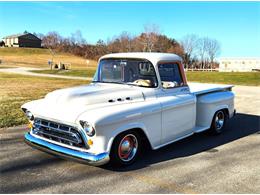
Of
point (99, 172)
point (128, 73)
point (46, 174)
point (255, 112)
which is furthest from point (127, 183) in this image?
point (255, 112)

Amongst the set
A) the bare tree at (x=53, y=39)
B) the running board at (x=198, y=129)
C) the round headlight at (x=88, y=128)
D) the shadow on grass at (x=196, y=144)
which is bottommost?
the shadow on grass at (x=196, y=144)

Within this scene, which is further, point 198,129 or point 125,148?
point 198,129

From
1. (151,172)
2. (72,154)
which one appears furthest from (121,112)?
(151,172)

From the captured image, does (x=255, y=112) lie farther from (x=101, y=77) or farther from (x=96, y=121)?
(x=96, y=121)

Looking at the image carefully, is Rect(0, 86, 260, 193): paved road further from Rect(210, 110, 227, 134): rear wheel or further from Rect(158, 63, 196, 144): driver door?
Rect(210, 110, 227, 134): rear wheel

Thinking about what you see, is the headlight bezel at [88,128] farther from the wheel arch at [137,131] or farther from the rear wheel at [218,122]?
the rear wheel at [218,122]

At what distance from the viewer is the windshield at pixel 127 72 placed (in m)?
5.25

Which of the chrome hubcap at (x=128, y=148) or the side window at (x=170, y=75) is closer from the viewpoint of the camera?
the chrome hubcap at (x=128, y=148)

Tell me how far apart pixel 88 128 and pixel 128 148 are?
2.77 feet

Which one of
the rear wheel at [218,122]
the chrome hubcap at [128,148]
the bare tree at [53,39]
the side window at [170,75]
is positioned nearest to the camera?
the chrome hubcap at [128,148]

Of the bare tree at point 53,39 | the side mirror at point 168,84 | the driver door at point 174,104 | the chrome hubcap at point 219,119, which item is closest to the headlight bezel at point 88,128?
the driver door at point 174,104

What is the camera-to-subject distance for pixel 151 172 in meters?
4.42

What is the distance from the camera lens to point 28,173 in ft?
14.2

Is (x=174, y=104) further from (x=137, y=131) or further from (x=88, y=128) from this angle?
(x=88, y=128)
